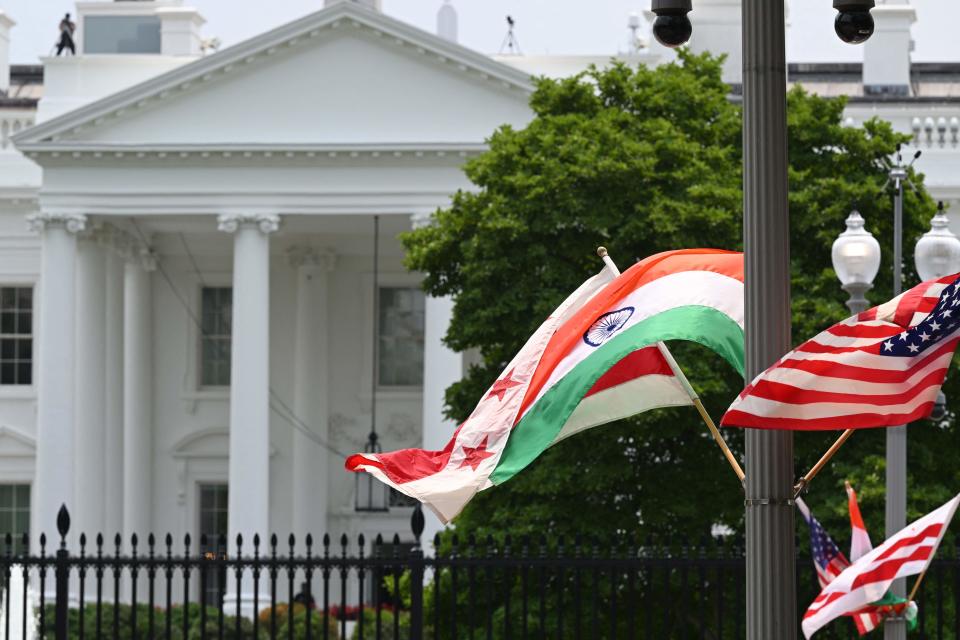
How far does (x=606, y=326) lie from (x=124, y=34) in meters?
46.5

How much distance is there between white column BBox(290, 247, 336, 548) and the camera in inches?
1924

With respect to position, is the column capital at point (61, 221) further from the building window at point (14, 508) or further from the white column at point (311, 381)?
the building window at point (14, 508)

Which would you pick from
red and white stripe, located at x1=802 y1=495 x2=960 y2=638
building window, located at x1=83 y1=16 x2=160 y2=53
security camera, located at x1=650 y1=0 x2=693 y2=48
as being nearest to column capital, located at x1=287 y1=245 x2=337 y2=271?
building window, located at x1=83 y1=16 x2=160 y2=53

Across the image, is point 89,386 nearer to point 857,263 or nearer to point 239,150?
point 239,150

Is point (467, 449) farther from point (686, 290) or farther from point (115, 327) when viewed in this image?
point (115, 327)

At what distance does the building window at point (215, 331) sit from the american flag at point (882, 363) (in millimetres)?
41752

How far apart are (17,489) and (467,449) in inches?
1607

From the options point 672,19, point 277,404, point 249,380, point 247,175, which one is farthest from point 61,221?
point 672,19

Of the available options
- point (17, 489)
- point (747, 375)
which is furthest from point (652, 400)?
point (17, 489)

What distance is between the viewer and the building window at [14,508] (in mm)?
48625

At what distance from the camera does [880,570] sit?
13.0m

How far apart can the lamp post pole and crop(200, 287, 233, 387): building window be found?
→ 4185 cm

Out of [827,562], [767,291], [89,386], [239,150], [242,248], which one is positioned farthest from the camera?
[89,386]

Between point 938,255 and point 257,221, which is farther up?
point 257,221
